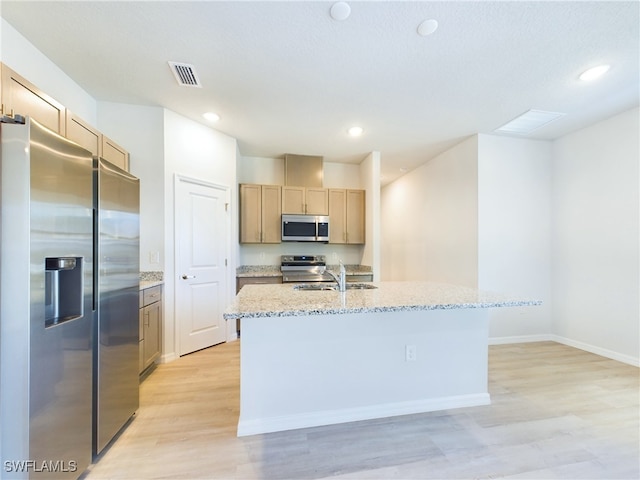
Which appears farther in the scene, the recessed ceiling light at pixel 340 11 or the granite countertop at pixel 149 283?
the granite countertop at pixel 149 283

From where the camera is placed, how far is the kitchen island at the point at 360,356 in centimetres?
174

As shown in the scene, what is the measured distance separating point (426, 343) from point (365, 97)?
2341 millimetres

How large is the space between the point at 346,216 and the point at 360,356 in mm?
2847

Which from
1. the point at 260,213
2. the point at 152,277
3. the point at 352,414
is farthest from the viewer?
the point at 260,213

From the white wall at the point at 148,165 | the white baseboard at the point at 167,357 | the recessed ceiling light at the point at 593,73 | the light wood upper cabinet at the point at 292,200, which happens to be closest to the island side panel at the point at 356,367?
the white baseboard at the point at 167,357

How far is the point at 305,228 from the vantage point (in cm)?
421

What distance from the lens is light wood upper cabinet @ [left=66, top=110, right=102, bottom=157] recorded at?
2113 millimetres

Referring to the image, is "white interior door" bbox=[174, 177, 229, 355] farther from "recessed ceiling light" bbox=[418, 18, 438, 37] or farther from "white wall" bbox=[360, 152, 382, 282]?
"recessed ceiling light" bbox=[418, 18, 438, 37]

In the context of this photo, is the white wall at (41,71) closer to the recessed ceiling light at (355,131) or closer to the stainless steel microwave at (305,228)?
the stainless steel microwave at (305,228)

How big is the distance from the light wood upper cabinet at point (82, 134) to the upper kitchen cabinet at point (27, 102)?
7 centimetres

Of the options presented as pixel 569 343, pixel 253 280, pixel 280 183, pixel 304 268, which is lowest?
pixel 569 343

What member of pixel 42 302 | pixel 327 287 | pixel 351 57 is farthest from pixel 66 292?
pixel 351 57

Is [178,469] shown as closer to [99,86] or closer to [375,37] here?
[375,37]

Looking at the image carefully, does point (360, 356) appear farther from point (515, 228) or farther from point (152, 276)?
point (515, 228)
